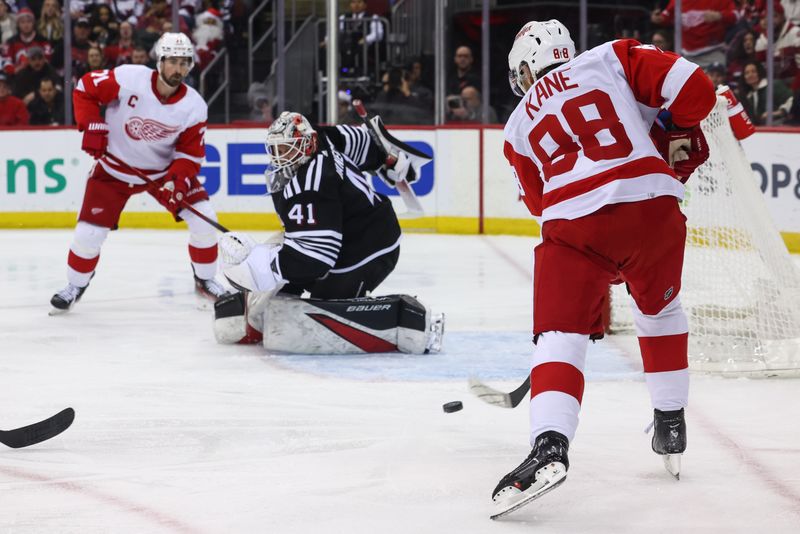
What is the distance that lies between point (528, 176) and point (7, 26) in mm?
6945

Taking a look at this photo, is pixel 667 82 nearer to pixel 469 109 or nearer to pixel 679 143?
pixel 679 143

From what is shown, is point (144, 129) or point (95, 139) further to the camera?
point (144, 129)

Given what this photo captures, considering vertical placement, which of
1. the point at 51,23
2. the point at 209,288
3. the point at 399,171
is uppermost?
A: the point at 51,23

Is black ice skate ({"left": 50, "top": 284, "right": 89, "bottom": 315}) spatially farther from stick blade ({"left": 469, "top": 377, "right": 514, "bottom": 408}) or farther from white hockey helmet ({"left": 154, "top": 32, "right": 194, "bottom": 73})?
stick blade ({"left": 469, "top": 377, "right": 514, "bottom": 408})

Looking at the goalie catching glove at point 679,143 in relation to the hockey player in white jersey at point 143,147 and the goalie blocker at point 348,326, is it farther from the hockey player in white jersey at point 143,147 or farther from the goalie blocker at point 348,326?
the hockey player in white jersey at point 143,147

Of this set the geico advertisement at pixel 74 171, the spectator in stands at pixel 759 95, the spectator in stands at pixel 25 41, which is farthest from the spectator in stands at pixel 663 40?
the spectator in stands at pixel 25 41

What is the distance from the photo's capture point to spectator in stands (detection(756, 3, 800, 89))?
7.18 metres

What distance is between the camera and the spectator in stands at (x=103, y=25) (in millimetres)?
8398

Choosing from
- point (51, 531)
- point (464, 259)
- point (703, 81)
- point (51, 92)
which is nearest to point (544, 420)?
point (703, 81)

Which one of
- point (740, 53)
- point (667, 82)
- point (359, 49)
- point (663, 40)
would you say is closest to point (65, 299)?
point (667, 82)

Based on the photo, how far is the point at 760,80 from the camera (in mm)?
7180

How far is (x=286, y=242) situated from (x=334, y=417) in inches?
31.8

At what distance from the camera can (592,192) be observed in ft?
7.59

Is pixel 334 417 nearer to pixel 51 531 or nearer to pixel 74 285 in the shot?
pixel 51 531
